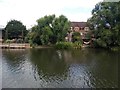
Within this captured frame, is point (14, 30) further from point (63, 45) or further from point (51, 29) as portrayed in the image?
point (63, 45)

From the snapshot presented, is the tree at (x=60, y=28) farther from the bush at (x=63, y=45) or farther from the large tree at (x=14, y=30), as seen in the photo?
the large tree at (x=14, y=30)

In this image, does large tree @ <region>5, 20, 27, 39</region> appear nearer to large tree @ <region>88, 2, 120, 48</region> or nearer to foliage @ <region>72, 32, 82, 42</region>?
foliage @ <region>72, 32, 82, 42</region>

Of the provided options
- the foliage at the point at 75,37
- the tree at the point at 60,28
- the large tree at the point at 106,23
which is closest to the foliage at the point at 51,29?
the tree at the point at 60,28

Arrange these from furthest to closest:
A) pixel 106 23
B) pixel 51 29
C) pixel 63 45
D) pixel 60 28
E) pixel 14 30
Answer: pixel 14 30
pixel 51 29
pixel 60 28
pixel 63 45
pixel 106 23

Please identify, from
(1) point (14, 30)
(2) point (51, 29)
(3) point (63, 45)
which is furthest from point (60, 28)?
(1) point (14, 30)

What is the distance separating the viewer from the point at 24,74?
25297mm

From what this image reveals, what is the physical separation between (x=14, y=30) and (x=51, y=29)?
18.7 meters

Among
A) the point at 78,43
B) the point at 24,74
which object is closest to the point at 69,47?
the point at 78,43

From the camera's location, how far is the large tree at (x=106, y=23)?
54938 mm

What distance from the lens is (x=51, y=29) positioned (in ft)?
206

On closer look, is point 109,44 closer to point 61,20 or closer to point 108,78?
point 61,20

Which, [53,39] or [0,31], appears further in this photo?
[0,31]

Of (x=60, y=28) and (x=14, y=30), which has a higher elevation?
(x=14, y=30)

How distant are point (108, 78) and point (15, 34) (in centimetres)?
5819
